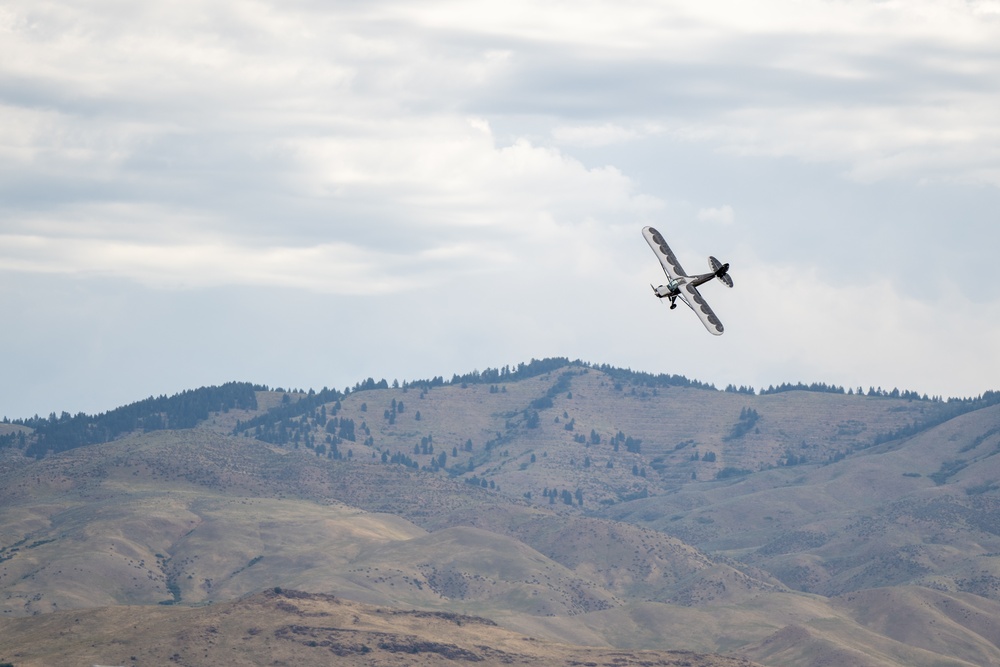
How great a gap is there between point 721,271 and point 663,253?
885 centimetres

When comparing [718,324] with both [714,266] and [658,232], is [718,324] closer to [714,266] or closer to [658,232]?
[714,266]

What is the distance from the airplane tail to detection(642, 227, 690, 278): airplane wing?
3180 millimetres

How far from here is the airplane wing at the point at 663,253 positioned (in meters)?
126

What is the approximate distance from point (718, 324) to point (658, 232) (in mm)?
12617

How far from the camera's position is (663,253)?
128 meters

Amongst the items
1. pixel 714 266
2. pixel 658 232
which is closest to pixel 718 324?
pixel 714 266

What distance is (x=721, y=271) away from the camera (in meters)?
120

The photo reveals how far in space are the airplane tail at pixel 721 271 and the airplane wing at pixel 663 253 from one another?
3.18m

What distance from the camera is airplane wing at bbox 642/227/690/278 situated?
126 meters

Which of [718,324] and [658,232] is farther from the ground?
[658,232]

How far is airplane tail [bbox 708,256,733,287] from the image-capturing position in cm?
12012

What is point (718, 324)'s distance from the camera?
397 feet

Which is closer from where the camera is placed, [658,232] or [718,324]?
[718,324]

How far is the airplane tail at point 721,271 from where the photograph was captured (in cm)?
12012
